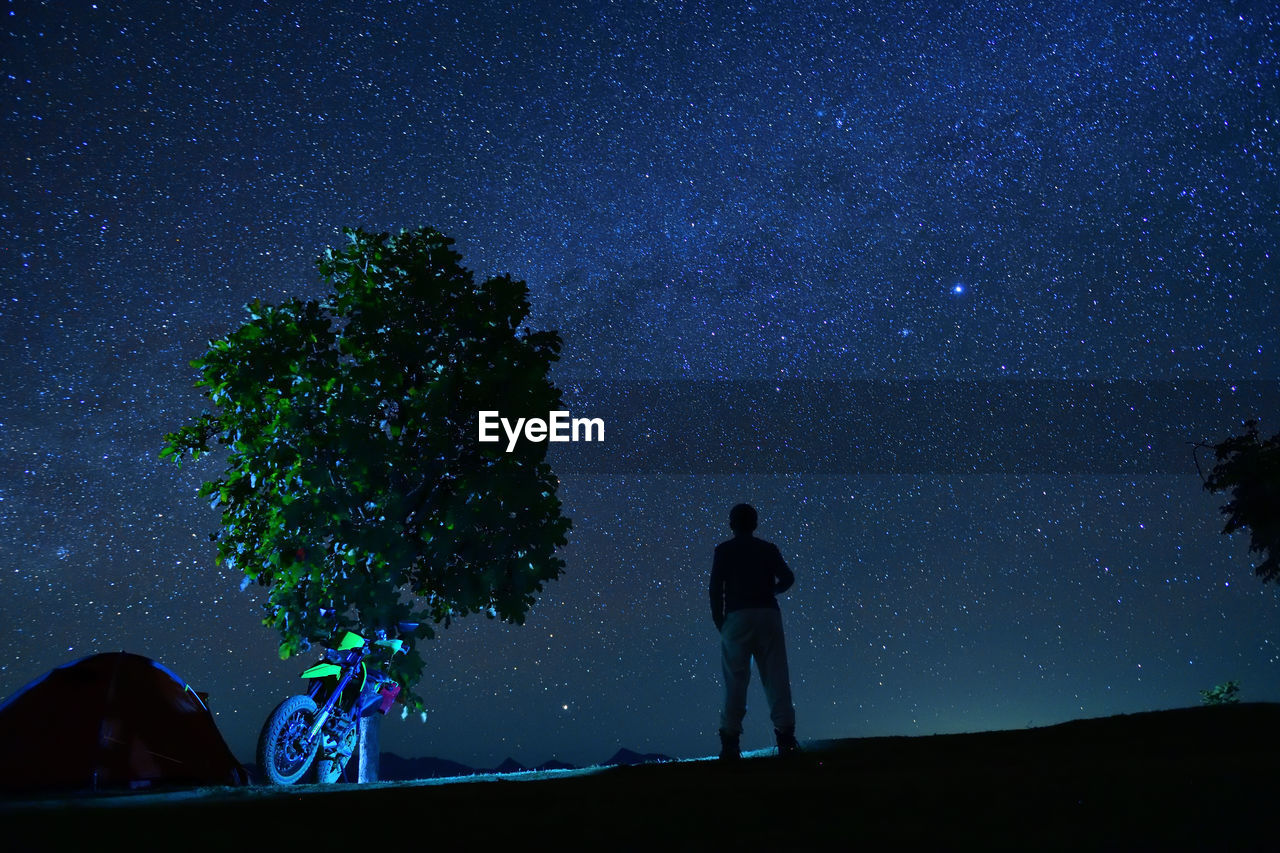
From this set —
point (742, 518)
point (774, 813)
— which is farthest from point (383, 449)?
point (774, 813)

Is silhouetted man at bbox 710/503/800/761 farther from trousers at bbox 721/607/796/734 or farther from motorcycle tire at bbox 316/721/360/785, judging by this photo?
motorcycle tire at bbox 316/721/360/785

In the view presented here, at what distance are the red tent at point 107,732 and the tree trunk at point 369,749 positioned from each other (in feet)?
6.31

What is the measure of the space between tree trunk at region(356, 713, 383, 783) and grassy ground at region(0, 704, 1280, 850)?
281 inches

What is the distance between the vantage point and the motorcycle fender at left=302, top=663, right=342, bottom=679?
11.5 metres

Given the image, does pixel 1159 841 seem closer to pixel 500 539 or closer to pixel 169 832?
pixel 169 832

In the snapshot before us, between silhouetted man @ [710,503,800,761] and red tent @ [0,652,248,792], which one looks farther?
red tent @ [0,652,248,792]

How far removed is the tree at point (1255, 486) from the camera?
2683 cm

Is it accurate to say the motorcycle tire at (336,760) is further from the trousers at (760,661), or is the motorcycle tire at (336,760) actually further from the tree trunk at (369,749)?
the trousers at (760,661)

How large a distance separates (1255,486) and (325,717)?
2849 centimetres

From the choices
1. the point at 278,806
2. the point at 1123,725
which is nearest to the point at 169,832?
the point at 278,806

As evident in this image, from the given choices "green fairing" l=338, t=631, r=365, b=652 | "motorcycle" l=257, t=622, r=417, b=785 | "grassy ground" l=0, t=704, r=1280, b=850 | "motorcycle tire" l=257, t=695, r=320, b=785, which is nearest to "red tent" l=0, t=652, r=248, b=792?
"motorcycle" l=257, t=622, r=417, b=785

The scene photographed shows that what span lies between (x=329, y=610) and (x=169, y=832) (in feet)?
35.6

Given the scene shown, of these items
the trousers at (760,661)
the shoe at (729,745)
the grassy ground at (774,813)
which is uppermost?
the trousers at (760,661)

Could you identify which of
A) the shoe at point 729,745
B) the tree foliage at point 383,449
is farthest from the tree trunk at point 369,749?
the shoe at point 729,745
